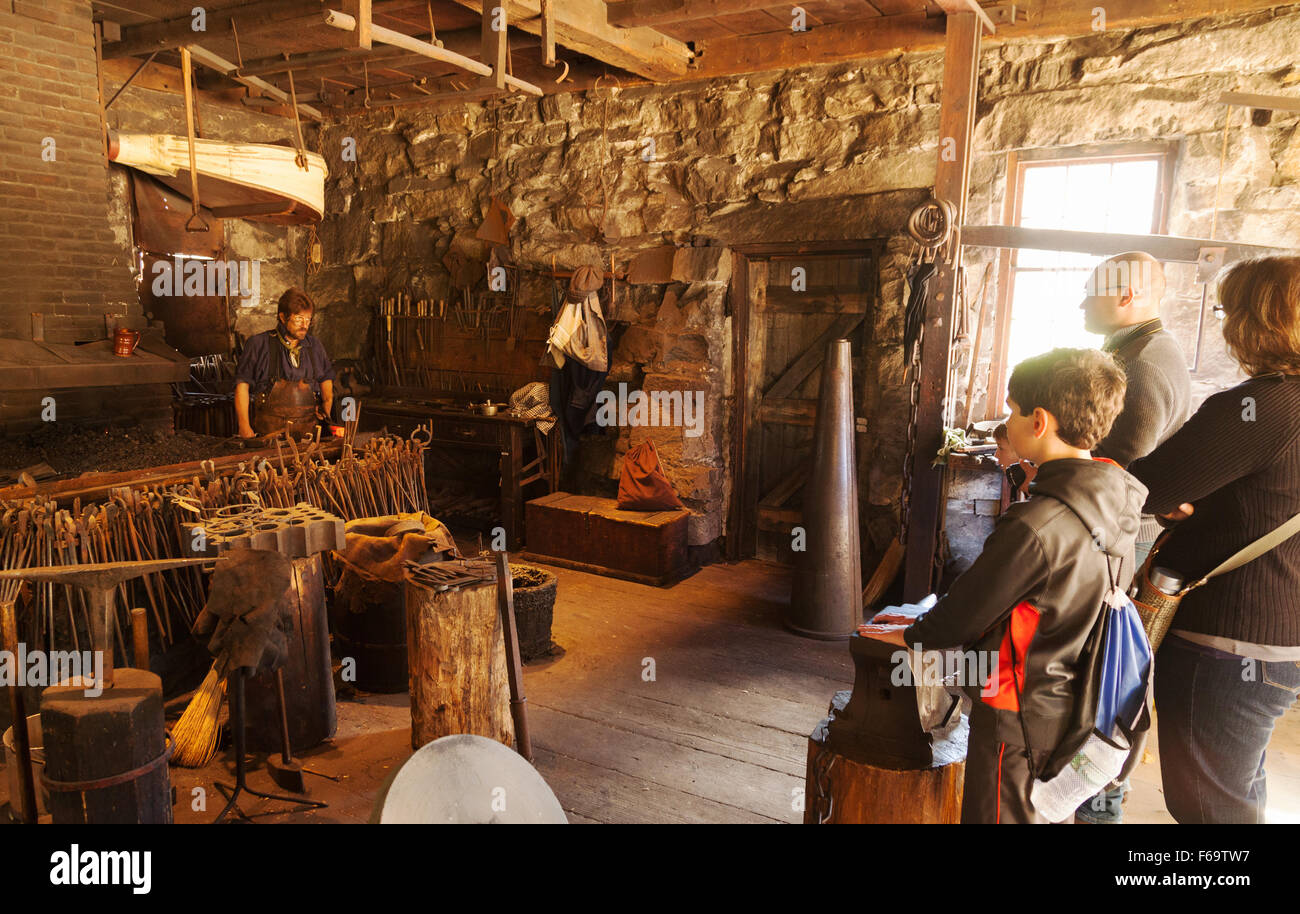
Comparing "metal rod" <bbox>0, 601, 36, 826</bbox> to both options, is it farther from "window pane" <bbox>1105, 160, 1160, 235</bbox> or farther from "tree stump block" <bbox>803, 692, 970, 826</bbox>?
"window pane" <bbox>1105, 160, 1160, 235</bbox>

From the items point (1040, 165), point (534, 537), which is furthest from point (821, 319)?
point (534, 537)

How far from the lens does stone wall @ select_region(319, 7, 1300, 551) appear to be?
4.59m

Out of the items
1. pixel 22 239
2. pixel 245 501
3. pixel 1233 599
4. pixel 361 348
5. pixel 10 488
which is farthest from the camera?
pixel 361 348

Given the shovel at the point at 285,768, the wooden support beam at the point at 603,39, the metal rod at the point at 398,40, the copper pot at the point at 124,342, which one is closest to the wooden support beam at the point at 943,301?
the wooden support beam at the point at 603,39

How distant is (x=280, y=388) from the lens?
5.54 metres

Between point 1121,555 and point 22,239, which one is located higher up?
point 22,239

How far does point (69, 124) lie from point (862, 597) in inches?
242

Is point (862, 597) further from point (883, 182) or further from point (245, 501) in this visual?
point (245, 501)

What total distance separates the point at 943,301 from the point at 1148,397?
208 cm

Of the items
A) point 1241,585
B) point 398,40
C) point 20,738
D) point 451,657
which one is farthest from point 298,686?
point 1241,585

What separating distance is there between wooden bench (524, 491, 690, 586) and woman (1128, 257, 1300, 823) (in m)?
3.83

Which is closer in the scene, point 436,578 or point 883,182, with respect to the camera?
point 436,578

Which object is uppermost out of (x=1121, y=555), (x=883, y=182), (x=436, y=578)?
(x=883, y=182)

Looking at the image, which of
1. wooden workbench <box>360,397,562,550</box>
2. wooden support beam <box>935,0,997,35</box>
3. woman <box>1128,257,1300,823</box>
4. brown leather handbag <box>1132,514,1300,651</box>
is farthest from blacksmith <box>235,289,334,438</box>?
woman <box>1128,257,1300,823</box>
